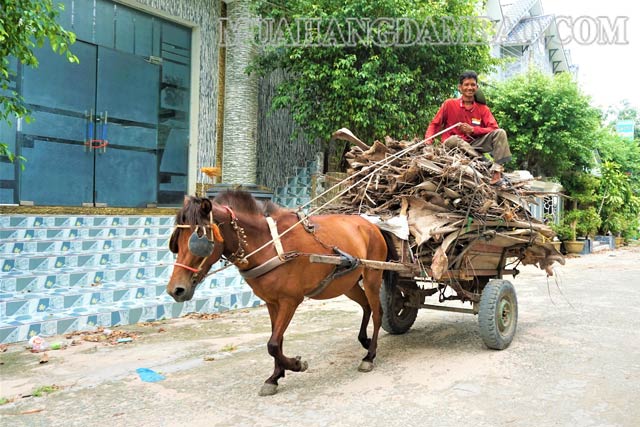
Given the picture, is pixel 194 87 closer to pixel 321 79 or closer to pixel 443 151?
pixel 321 79

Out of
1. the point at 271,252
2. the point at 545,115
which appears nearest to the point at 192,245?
the point at 271,252

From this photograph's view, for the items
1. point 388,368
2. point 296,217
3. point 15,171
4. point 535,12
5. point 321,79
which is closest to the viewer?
point 296,217

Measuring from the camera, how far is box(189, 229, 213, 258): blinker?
3.56 meters

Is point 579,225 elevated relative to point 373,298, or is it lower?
elevated

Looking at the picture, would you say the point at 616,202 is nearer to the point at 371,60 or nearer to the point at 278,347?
the point at 371,60

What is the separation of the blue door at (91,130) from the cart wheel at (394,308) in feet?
21.3

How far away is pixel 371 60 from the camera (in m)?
10.0

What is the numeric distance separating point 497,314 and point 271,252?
257cm

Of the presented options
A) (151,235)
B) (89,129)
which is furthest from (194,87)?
(151,235)

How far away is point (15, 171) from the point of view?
8.52 m

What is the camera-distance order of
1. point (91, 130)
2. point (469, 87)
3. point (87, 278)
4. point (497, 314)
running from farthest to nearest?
1. point (91, 130)
2. point (87, 278)
3. point (469, 87)
4. point (497, 314)

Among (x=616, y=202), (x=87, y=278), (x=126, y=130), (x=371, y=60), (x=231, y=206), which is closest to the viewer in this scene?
(x=231, y=206)

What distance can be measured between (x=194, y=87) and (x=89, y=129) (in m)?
2.52

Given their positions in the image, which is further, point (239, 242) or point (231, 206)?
point (231, 206)
